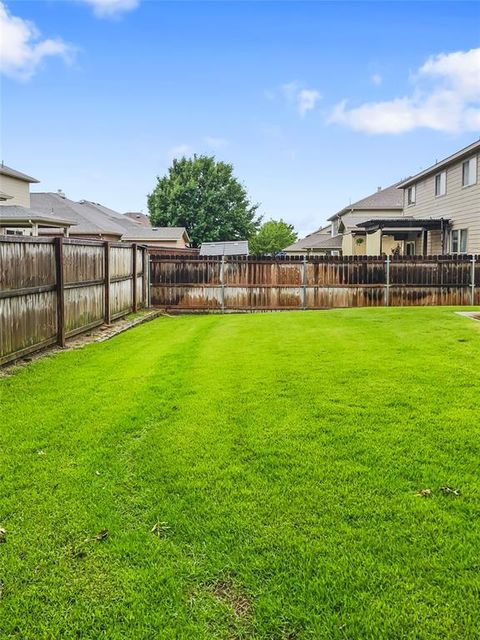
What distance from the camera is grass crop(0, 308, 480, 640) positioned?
7.61ft

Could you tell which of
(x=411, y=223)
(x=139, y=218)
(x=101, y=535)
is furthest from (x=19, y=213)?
(x=139, y=218)

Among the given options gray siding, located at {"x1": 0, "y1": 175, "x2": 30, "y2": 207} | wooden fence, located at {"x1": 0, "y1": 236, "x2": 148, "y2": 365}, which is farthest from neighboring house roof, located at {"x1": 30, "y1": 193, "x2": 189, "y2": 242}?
wooden fence, located at {"x1": 0, "y1": 236, "x2": 148, "y2": 365}

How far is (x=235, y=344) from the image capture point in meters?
8.84

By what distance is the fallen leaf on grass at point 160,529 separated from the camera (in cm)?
295

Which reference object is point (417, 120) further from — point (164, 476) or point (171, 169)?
point (171, 169)

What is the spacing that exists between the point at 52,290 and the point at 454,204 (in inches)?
702

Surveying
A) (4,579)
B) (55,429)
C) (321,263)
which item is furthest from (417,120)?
(4,579)

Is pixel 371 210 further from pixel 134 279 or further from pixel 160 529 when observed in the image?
pixel 160 529

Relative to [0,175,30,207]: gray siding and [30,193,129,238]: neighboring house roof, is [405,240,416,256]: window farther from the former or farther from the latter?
[0,175,30,207]: gray siding

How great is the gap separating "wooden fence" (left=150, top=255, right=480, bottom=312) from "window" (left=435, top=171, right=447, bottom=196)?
6.72m

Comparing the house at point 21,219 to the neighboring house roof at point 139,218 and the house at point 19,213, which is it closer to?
the house at point 19,213

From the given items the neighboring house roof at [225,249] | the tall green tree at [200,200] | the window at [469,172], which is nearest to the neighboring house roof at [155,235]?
the neighboring house roof at [225,249]

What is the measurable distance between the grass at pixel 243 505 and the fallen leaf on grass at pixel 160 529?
0.01m

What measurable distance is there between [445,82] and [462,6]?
24.2 feet
